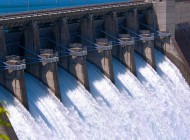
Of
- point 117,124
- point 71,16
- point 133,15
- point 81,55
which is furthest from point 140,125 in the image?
point 133,15

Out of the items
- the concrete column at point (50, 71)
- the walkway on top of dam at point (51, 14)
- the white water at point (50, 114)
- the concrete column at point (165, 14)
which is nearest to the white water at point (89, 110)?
the white water at point (50, 114)

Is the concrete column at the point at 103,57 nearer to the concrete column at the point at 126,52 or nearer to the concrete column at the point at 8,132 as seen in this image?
the concrete column at the point at 126,52

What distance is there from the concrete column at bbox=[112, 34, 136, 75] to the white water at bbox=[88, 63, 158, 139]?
2.99 meters

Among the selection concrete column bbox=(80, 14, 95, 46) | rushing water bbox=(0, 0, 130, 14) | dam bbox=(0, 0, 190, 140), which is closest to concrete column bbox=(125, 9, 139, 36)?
dam bbox=(0, 0, 190, 140)

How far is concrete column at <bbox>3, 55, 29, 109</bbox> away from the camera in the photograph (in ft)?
72.0

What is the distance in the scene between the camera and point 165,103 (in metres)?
31.0

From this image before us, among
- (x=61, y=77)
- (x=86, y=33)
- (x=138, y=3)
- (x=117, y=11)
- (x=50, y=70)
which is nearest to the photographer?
(x=50, y=70)

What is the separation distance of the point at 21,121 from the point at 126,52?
40.9 feet

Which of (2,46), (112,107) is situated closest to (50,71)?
(2,46)

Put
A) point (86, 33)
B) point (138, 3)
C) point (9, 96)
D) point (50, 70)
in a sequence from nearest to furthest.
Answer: point (9, 96)
point (50, 70)
point (86, 33)
point (138, 3)

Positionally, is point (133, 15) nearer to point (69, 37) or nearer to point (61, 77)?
point (69, 37)

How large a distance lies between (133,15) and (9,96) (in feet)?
47.3

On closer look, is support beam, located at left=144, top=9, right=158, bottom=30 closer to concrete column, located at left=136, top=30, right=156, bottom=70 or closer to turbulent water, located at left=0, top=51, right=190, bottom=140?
concrete column, located at left=136, top=30, right=156, bottom=70

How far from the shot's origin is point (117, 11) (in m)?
32.4
